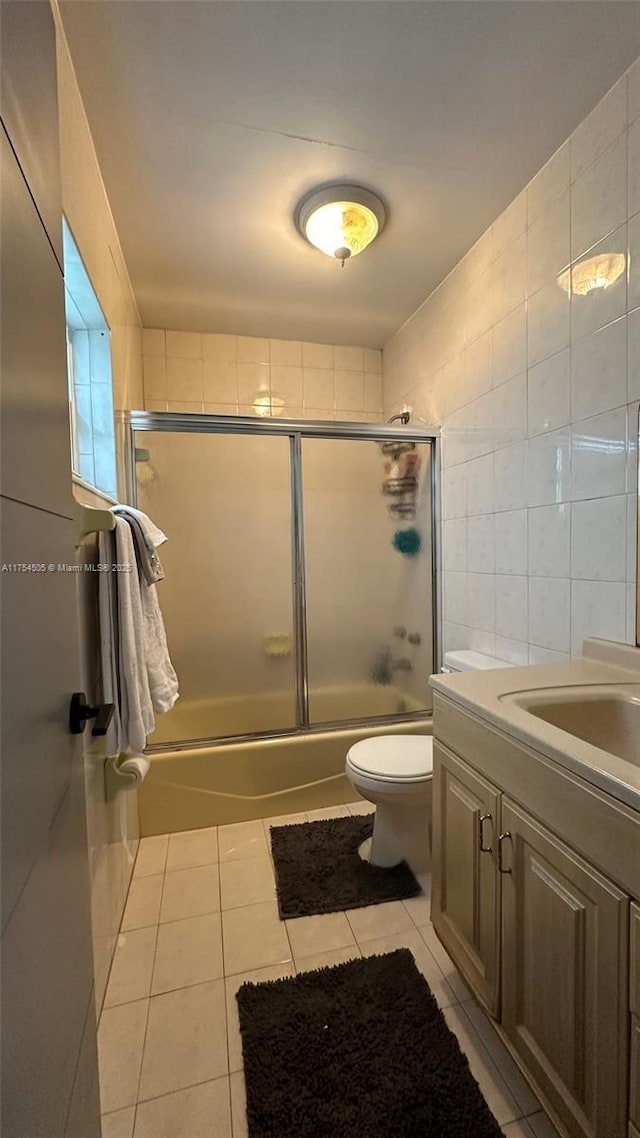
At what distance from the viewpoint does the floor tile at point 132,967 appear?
1.25 m

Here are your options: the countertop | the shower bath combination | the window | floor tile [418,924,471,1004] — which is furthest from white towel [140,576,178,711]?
floor tile [418,924,471,1004]

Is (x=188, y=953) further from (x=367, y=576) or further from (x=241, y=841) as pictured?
(x=367, y=576)

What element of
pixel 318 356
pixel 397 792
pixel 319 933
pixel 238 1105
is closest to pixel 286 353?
pixel 318 356

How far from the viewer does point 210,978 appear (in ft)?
4.21

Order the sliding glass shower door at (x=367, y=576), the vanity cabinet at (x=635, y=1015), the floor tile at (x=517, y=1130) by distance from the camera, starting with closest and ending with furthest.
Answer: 1. the vanity cabinet at (x=635, y=1015)
2. the floor tile at (x=517, y=1130)
3. the sliding glass shower door at (x=367, y=576)

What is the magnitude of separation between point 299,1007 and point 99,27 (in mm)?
2516

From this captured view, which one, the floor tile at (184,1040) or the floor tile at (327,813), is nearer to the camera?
the floor tile at (184,1040)

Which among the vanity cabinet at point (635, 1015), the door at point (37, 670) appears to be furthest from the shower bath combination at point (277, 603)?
the vanity cabinet at point (635, 1015)

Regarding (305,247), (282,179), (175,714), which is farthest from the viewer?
(175,714)

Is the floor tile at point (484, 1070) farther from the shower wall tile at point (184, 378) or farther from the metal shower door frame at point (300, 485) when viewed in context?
the shower wall tile at point (184, 378)

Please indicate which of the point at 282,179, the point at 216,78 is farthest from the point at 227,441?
the point at 216,78

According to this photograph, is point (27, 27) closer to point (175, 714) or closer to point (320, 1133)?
point (320, 1133)

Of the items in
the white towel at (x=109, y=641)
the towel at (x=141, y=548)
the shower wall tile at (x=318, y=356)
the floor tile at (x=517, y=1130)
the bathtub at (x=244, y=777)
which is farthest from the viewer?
the shower wall tile at (x=318, y=356)

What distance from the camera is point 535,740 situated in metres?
0.85
